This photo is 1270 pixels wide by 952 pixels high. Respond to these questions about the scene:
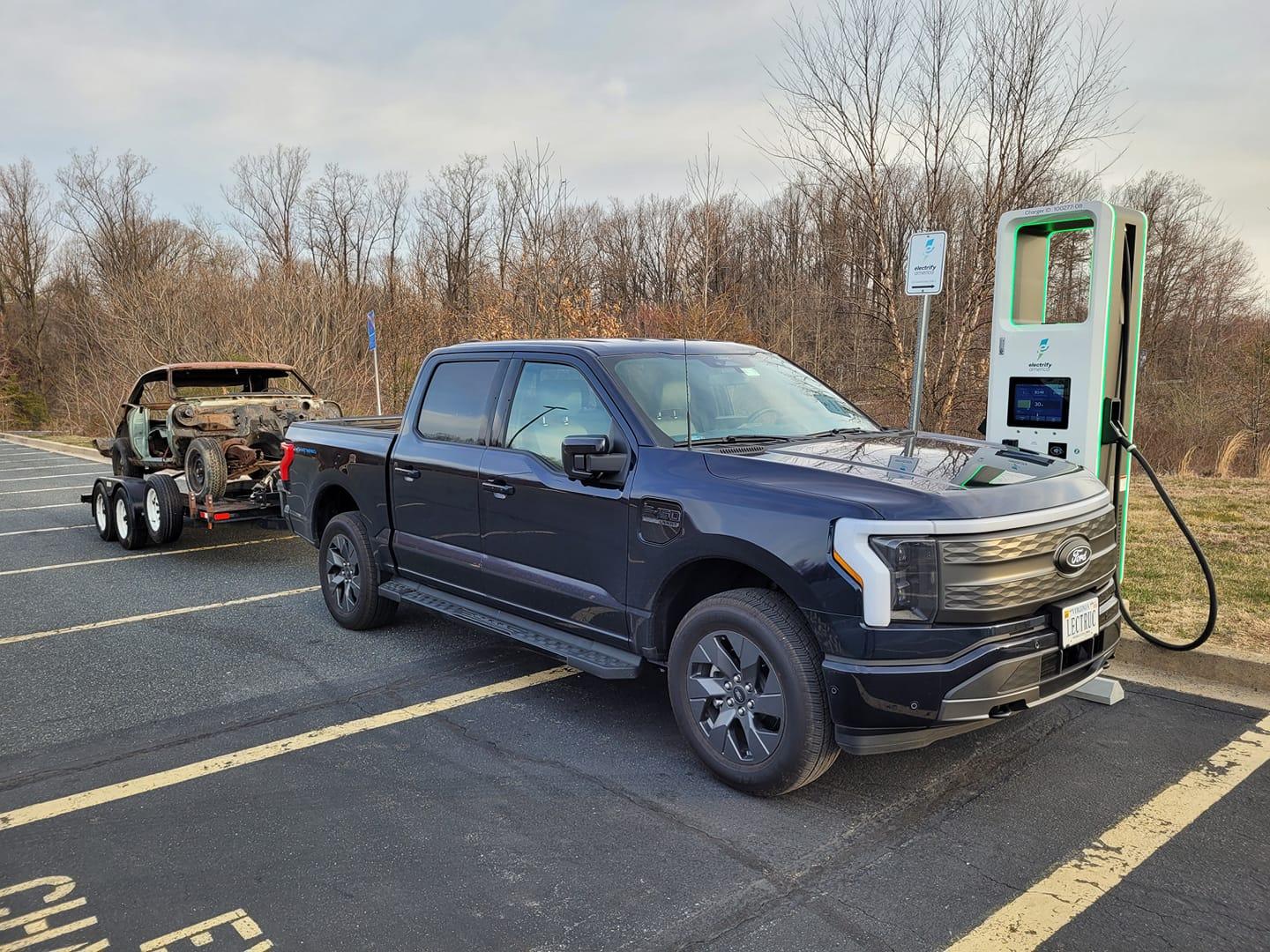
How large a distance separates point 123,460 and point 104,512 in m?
0.81

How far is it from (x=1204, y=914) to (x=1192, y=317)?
45.3 metres

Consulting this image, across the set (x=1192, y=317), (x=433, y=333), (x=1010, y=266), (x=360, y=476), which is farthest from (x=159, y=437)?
(x=1192, y=317)

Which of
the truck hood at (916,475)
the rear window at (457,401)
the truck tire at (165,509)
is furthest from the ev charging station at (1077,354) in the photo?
the truck tire at (165,509)

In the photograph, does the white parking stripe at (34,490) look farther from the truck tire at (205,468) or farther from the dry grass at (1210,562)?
the dry grass at (1210,562)

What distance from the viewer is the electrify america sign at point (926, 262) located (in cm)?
621

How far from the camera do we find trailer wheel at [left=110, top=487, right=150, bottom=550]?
8.88 m

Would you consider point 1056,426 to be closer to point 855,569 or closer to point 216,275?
point 855,569

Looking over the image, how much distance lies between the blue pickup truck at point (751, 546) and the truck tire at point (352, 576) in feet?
1.28

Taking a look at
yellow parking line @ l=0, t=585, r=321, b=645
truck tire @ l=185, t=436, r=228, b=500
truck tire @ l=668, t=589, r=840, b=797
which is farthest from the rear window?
truck tire @ l=185, t=436, r=228, b=500

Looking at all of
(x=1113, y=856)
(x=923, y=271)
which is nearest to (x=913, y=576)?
(x=1113, y=856)

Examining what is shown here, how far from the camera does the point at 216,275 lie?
2720 cm

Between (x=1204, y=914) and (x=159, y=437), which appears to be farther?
(x=159, y=437)

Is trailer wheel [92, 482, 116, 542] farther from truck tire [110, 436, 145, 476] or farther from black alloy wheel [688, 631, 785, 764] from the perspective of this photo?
black alloy wheel [688, 631, 785, 764]

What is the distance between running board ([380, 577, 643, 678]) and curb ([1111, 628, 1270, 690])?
286 centimetres
